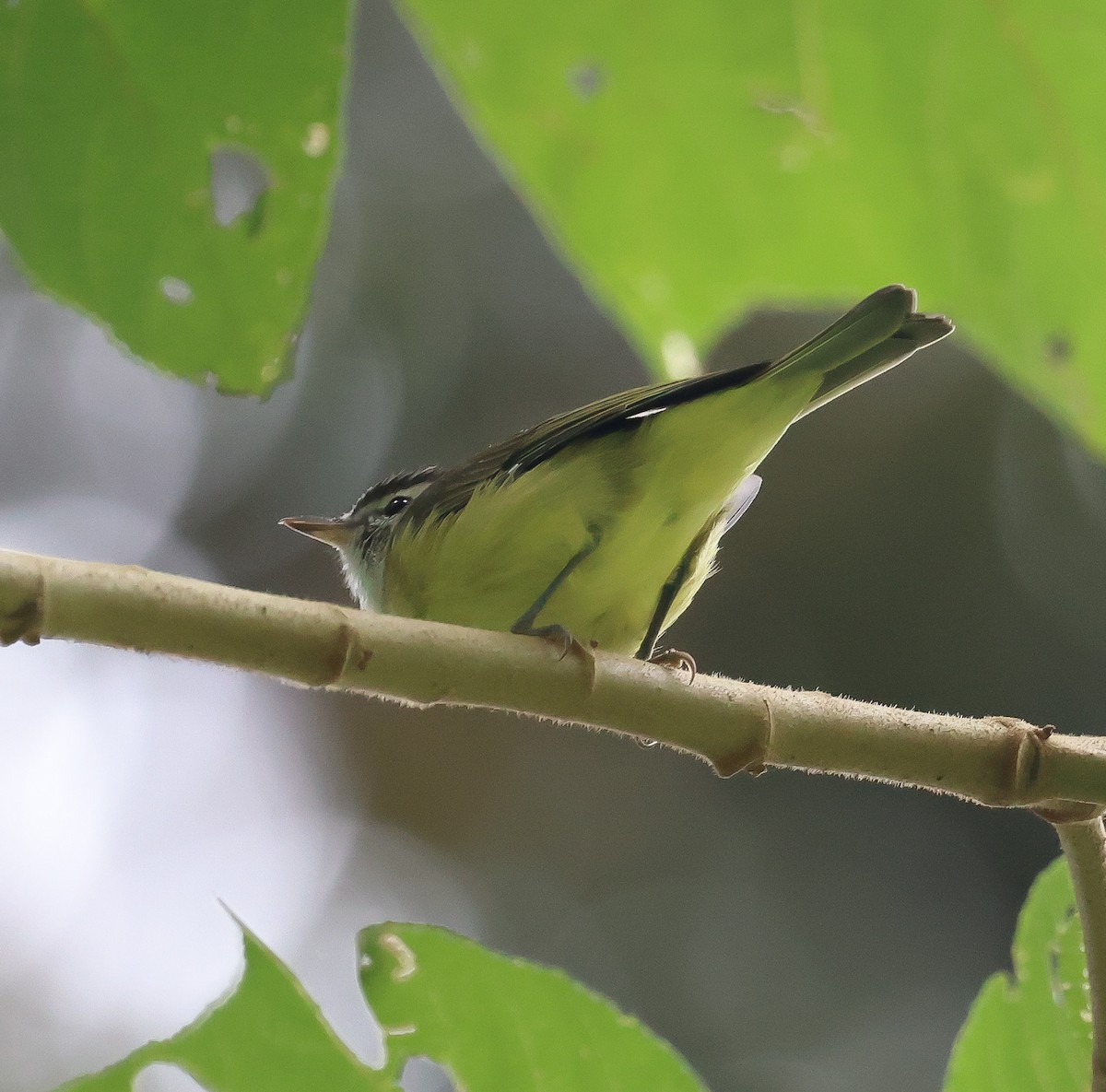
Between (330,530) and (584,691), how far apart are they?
2.36 meters

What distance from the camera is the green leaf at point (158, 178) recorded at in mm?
1430

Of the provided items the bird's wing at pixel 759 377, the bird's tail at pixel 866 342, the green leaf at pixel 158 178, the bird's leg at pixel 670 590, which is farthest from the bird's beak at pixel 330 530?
the green leaf at pixel 158 178

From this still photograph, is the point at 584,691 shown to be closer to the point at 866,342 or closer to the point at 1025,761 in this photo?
the point at 1025,761

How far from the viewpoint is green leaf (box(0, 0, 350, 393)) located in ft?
4.69

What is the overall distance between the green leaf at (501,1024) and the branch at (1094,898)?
1.70 feet

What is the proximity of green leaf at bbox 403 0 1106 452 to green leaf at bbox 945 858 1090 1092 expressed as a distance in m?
0.76

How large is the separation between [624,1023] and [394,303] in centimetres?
720

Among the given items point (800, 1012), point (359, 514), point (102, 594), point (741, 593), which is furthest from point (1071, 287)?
point (800, 1012)

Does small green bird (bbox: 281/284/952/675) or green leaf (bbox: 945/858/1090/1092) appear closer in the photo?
green leaf (bbox: 945/858/1090/1092)

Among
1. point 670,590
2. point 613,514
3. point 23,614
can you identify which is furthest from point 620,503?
point 23,614

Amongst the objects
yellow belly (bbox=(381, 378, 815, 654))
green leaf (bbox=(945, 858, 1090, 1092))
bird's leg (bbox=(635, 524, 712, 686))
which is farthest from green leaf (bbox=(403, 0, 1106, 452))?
bird's leg (bbox=(635, 524, 712, 686))

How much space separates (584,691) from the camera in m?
1.59

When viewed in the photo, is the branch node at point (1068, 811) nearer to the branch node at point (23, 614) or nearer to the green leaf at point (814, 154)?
the green leaf at point (814, 154)

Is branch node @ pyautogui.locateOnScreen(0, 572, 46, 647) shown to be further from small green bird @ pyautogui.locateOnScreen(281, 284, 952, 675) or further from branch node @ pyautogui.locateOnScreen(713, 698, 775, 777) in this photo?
small green bird @ pyautogui.locateOnScreen(281, 284, 952, 675)
